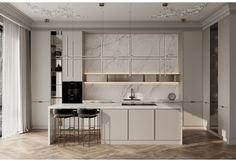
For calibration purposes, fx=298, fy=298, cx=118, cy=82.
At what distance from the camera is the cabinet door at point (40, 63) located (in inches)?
315

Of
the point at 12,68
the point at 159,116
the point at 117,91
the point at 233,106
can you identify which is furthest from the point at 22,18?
the point at 233,106

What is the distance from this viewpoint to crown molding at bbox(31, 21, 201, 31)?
314 inches

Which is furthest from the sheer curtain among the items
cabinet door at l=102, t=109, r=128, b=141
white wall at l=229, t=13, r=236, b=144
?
white wall at l=229, t=13, r=236, b=144

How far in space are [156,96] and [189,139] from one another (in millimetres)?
2001

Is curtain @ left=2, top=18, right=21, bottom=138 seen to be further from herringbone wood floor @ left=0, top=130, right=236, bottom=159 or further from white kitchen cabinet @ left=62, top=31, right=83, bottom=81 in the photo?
white kitchen cabinet @ left=62, top=31, right=83, bottom=81

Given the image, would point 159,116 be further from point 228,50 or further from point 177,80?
point 177,80

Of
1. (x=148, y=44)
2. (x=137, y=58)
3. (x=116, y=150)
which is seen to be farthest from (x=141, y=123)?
(x=148, y=44)

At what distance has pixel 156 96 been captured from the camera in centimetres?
834

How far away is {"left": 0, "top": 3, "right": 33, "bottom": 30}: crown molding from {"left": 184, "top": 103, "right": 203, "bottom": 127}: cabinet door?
468 centimetres

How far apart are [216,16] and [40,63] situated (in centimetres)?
460

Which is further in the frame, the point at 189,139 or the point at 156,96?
the point at 156,96

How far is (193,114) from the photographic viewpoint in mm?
8055

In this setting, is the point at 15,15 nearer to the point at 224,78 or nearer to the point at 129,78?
the point at 129,78

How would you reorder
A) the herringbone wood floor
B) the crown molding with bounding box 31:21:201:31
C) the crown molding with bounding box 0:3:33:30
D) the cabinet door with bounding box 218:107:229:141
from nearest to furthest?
the herringbone wood floor, the crown molding with bounding box 0:3:33:30, the cabinet door with bounding box 218:107:229:141, the crown molding with bounding box 31:21:201:31
